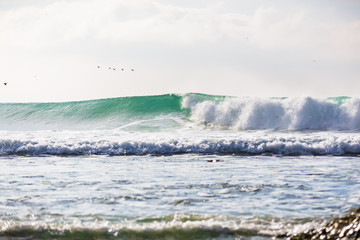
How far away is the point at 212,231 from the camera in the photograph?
13.6 ft

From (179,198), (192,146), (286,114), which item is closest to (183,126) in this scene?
(286,114)

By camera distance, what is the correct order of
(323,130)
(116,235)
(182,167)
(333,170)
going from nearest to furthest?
(116,235)
(333,170)
(182,167)
(323,130)

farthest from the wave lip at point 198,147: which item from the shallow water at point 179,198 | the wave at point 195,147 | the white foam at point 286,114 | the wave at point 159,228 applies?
the wave at point 159,228

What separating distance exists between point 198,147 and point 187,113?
36.9ft

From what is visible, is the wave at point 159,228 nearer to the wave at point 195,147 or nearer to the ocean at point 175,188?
the ocean at point 175,188

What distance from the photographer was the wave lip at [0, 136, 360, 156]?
41.6 feet

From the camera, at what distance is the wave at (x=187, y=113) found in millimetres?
20938

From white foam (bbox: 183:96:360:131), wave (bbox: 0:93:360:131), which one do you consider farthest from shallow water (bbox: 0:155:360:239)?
wave (bbox: 0:93:360:131)

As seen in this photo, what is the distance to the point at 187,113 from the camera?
A: 24219 mm

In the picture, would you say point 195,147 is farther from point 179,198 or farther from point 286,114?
point 286,114

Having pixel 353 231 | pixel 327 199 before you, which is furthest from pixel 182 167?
pixel 353 231

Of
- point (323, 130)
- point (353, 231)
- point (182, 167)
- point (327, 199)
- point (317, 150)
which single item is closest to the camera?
point (353, 231)

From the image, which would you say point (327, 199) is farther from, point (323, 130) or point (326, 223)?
point (323, 130)

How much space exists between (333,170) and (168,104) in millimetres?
17768
